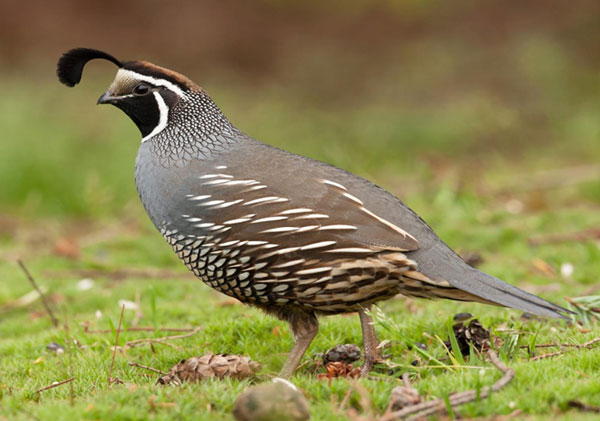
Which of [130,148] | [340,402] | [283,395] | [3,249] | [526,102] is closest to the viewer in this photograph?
[283,395]

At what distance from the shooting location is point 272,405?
3801 millimetres

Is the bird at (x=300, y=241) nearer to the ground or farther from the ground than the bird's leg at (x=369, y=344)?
farther from the ground

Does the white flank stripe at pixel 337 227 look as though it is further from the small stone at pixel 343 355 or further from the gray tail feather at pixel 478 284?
the small stone at pixel 343 355

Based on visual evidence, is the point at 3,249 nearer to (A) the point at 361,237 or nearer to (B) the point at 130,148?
(B) the point at 130,148

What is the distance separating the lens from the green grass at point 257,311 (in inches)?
171

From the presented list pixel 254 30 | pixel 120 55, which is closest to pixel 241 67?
pixel 254 30

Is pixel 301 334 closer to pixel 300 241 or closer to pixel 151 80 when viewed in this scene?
pixel 300 241

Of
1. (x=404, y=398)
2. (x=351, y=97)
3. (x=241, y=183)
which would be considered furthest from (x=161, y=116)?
(x=351, y=97)

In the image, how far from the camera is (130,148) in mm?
14172

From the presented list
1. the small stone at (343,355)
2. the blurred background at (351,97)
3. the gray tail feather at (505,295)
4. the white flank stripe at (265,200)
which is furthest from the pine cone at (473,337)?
the blurred background at (351,97)

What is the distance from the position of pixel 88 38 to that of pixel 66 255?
1304 centimetres

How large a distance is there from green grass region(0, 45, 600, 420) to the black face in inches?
53.5

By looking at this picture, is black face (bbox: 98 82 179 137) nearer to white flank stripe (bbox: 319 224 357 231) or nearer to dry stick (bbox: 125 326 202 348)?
dry stick (bbox: 125 326 202 348)

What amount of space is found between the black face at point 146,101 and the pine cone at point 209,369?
1831 mm
